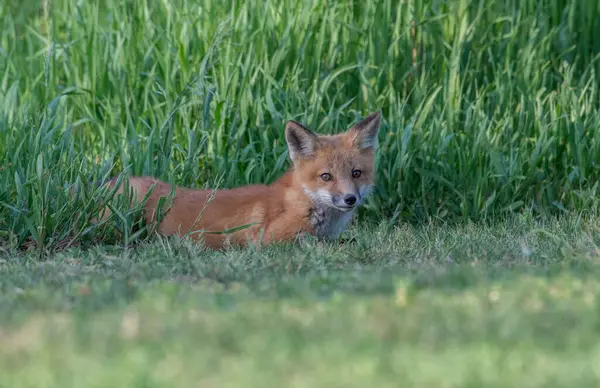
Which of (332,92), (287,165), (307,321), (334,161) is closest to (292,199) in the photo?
(334,161)

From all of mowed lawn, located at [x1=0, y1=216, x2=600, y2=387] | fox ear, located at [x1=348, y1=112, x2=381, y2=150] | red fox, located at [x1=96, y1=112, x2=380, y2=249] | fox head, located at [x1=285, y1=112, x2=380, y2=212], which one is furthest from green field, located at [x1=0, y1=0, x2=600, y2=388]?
fox ear, located at [x1=348, y1=112, x2=381, y2=150]

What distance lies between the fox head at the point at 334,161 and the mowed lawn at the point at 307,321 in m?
1.28

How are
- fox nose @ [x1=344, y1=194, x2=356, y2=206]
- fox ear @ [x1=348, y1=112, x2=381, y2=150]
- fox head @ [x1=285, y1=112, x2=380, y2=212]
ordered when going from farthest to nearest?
fox ear @ [x1=348, y1=112, x2=381, y2=150] → fox head @ [x1=285, y1=112, x2=380, y2=212] → fox nose @ [x1=344, y1=194, x2=356, y2=206]

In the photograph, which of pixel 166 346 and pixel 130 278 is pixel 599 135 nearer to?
pixel 130 278

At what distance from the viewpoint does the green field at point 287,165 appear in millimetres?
2797

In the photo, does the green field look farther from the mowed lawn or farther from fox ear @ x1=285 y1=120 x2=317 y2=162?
fox ear @ x1=285 y1=120 x2=317 y2=162

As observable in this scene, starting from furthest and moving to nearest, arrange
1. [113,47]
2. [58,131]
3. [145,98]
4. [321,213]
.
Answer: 1. [113,47]
2. [145,98]
3. [58,131]
4. [321,213]

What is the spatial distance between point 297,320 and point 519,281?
109 centimetres

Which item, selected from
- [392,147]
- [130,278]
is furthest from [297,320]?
[392,147]

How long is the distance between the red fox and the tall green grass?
398 mm

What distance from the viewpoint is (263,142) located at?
7090 mm

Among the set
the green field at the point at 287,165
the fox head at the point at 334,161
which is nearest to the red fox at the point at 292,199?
the fox head at the point at 334,161

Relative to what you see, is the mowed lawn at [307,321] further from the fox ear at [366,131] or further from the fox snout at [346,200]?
the fox ear at [366,131]

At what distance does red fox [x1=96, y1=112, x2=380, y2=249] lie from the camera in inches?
238
